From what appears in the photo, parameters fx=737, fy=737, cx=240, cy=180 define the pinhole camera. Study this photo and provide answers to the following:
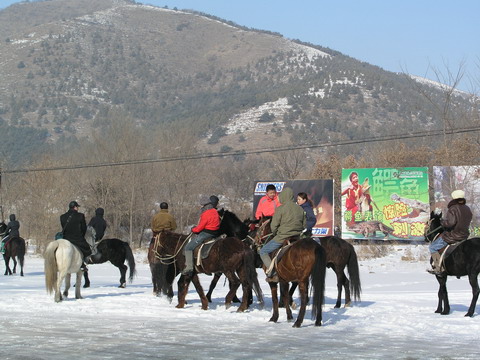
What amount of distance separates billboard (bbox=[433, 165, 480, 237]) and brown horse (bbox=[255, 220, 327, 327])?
92.0 feet

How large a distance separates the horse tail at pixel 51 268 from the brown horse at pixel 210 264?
2.33 metres

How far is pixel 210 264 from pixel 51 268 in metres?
3.87

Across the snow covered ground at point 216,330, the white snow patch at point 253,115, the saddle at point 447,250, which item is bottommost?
the snow covered ground at point 216,330

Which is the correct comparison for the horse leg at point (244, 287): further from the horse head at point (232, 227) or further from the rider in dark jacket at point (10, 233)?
the rider in dark jacket at point (10, 233)

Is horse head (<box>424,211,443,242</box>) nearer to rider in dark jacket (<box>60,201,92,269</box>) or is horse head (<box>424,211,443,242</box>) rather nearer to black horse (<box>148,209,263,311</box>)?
black horse (<box>148,209,263,311</box>)

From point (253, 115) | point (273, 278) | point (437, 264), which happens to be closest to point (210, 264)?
point (273, 278)

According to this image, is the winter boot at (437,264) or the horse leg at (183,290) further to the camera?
the horse leg at (183,290)

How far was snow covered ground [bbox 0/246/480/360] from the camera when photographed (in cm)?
1040

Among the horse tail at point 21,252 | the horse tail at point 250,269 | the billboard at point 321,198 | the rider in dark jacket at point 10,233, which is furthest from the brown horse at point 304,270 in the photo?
the billboard at point 321,198

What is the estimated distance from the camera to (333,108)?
584ft

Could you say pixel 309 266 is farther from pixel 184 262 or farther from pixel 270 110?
pixel 270 110

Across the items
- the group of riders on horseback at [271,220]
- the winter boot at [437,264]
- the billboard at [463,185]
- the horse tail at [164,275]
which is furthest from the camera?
the billboard at [463,185]

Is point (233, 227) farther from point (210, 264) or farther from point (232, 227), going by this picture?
point (210, 264)

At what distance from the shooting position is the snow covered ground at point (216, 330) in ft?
34.1
